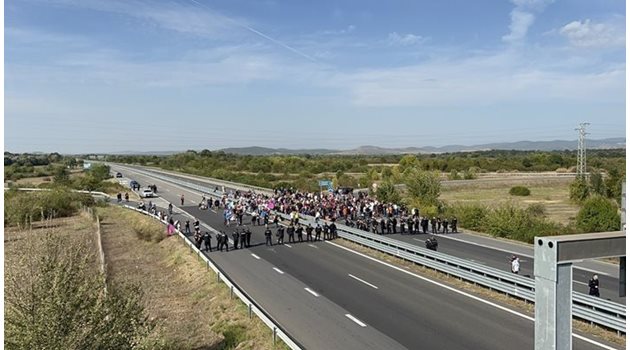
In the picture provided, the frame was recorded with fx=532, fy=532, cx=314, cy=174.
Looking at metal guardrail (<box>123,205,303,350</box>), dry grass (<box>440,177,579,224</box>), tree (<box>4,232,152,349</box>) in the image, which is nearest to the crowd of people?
metal guardrail (<box>123,205,303,350</box>)

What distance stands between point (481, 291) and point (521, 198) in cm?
5314

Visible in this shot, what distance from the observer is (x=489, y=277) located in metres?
20.3

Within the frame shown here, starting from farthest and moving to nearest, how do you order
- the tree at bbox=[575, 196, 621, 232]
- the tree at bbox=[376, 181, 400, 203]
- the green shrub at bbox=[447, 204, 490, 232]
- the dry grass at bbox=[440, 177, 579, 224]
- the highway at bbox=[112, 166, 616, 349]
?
the dry grass at bbox=[440, 177, 579, 224]
the tree at bbox=[376, 181, 400, 203]
the green shrub at bbox=[447, 204, 490, 232]
the tree at bbox=[575, 196, 621, 232]
the highway at bbox=[112, 166, 616, 349]

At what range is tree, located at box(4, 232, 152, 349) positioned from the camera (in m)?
8.76

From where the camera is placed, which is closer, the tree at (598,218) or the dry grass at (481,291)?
the dry grass at (481,291)

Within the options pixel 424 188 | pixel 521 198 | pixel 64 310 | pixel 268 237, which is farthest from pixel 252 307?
pixel 521 198

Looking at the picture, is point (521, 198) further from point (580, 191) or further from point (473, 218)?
point (473, 218)

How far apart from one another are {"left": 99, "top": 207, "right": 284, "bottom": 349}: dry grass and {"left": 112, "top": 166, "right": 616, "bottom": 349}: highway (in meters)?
0.98

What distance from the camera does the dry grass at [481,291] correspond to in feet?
48.0

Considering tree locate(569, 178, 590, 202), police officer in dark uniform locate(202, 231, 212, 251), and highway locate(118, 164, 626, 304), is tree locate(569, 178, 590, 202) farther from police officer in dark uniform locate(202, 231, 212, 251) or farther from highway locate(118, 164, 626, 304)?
police officer in dark uniform locate(202, 231, 212, 251)

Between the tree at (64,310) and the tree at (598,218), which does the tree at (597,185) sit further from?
the tree at (64,310)

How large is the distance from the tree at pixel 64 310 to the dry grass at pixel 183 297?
155 cm

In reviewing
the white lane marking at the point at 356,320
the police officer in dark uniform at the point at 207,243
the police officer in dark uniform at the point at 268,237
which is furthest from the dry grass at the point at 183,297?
the police officer in dark uniform at the point at 268,237

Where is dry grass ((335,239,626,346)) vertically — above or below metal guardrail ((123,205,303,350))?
below
